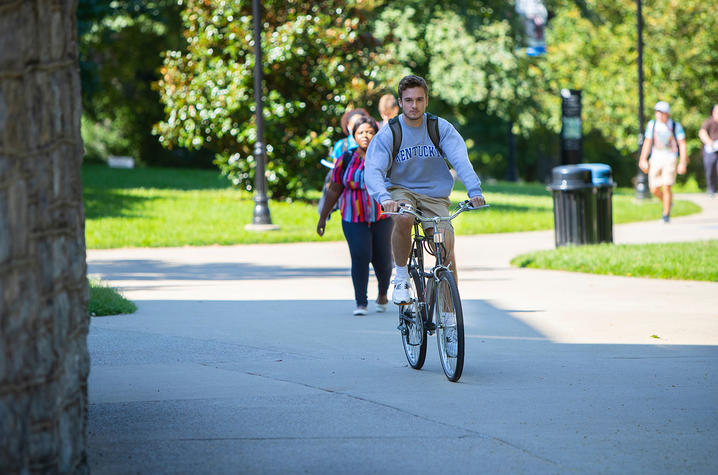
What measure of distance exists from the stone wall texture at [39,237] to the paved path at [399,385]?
871mm

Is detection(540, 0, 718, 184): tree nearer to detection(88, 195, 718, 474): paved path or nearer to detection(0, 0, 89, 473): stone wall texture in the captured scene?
detection(88, 195, 718, 474): paved path

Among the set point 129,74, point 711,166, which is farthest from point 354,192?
point 129,74

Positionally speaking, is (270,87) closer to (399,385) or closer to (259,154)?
(259,154)

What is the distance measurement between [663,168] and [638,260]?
6.89 meters

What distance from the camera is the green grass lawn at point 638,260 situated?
475 inches

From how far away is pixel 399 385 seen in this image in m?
6.44

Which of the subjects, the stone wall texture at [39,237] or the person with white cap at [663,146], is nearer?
the stone wall texture at [39,237]

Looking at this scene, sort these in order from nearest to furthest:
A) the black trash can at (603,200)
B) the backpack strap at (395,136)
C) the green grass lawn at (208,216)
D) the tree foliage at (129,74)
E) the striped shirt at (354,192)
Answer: the backpack strap at (395,136)
the striped shirt at (354,192)
the black trash can at (603,200)
the green grass lawn at (208,216)
the tree foliage at (129,74)

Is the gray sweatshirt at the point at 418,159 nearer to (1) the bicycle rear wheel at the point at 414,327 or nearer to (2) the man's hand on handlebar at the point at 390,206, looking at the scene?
(2) the man's hand on handlebar at the point at 390,206

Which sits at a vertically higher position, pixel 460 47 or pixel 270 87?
pixel 460 47

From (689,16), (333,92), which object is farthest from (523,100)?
(689,16)

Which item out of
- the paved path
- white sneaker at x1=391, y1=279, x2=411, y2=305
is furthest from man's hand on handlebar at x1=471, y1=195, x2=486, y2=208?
the paved path

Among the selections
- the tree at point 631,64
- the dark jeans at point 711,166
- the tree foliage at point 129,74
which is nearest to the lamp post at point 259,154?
the dark jeans at point 711,166

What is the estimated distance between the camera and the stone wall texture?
3598mm
